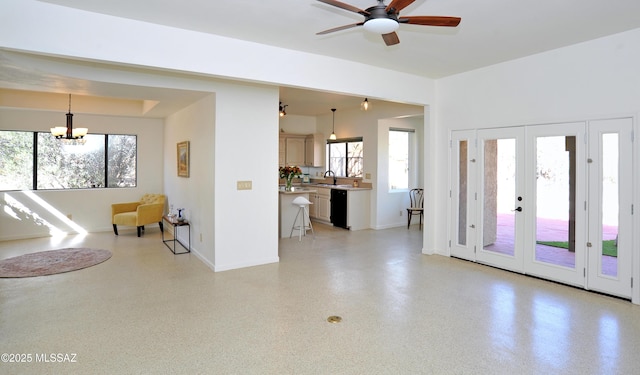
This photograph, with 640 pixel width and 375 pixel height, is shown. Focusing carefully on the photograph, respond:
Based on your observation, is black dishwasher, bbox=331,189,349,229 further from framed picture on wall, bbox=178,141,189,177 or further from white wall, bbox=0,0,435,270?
framed picture on wall, bbox=178,141,189,177

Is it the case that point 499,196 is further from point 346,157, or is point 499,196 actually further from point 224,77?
point 346,157

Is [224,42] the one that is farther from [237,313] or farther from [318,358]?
[318,358]

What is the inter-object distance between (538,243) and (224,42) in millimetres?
4570

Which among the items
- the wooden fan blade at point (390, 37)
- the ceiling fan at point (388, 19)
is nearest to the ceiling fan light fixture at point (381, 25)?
the ceiling fan at point (388, 19)

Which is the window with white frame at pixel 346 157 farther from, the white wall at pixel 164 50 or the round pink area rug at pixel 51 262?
the round pink area rug at pixel 51 262

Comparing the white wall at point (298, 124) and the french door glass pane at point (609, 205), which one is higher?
the white wall at point (298, 124)

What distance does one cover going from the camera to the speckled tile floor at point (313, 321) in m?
2.69

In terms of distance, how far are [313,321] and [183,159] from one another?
4.22m

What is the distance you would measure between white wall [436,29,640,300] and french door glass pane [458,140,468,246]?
0.82 feet

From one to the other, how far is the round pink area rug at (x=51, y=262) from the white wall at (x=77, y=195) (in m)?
1.63

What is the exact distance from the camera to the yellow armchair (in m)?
7.12

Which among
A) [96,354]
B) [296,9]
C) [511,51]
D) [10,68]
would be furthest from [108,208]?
[511,51]

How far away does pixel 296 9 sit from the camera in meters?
3.18

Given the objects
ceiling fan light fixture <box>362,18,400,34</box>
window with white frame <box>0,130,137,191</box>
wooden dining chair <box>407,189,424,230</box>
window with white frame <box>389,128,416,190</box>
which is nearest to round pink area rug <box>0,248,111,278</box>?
window with white frame <box>0,130,137,191</box>
